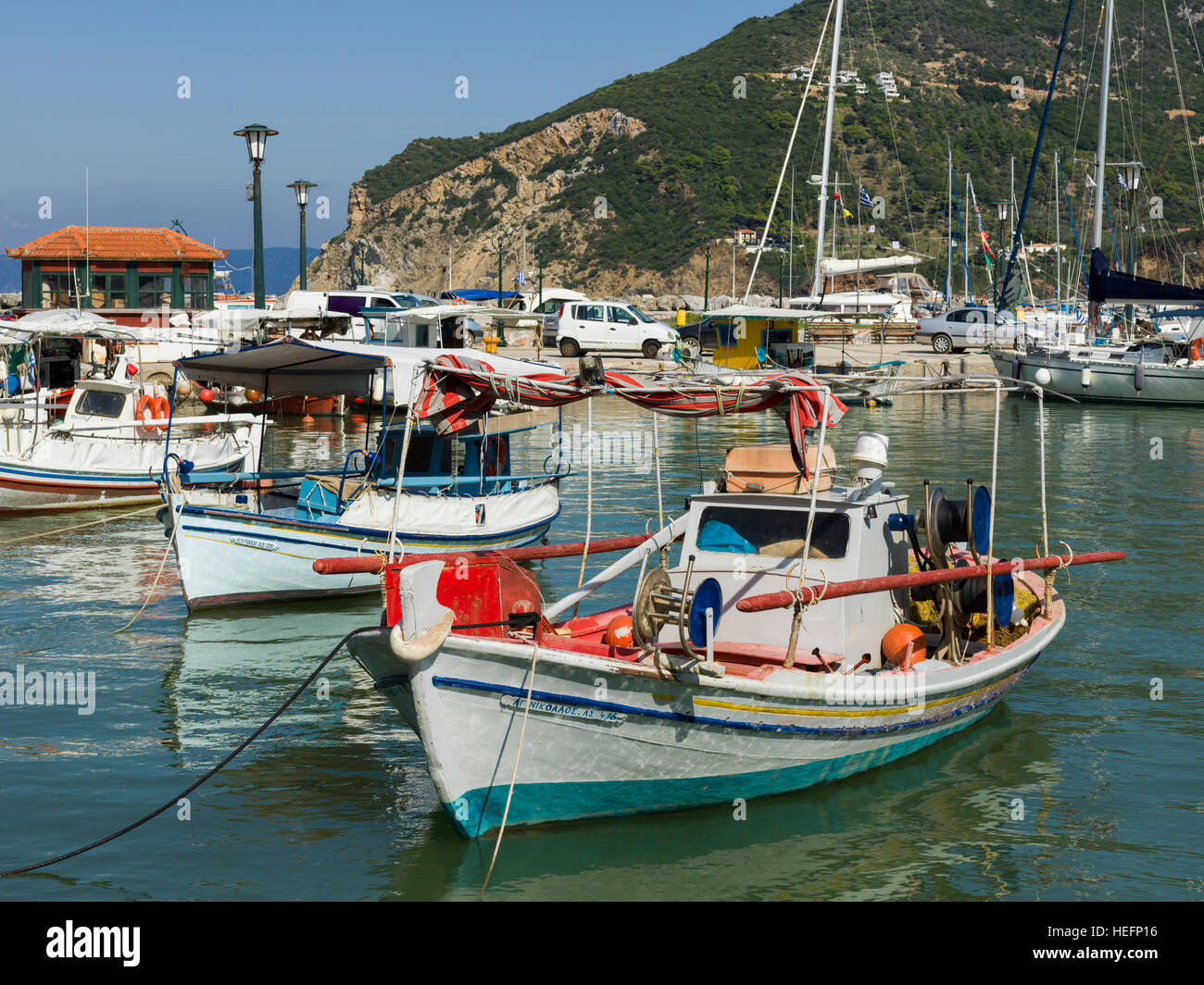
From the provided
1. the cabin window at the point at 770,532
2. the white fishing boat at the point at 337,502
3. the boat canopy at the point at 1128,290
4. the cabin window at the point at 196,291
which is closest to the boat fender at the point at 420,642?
the cabin window at the point at 770,532

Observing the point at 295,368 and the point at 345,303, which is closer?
the point at 295,368

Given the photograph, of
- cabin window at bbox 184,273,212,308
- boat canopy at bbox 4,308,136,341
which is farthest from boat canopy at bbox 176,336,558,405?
cabin window at bbox 184,273,212,308

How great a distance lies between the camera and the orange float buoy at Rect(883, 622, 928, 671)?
10680 mm

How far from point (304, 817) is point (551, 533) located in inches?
453

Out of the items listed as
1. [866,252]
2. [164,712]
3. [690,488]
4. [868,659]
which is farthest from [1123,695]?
[866,252]

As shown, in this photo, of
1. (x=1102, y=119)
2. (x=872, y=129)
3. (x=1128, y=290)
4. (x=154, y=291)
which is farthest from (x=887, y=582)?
(x=872, y=129)

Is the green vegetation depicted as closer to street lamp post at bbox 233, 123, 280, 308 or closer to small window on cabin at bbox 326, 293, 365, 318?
small window on cabin at bbox 326, 293, 365, 318

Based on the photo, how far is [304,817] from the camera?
31.7 ft

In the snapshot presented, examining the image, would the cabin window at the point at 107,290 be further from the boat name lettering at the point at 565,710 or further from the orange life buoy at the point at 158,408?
the boat name lettering at the point at 565,710

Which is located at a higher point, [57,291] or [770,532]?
[57,291]

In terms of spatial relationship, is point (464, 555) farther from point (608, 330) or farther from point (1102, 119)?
point (1102, 119)

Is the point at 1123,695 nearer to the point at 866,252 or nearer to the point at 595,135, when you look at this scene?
the point at 866,252

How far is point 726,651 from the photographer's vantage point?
1001cm

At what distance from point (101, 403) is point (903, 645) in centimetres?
1905
